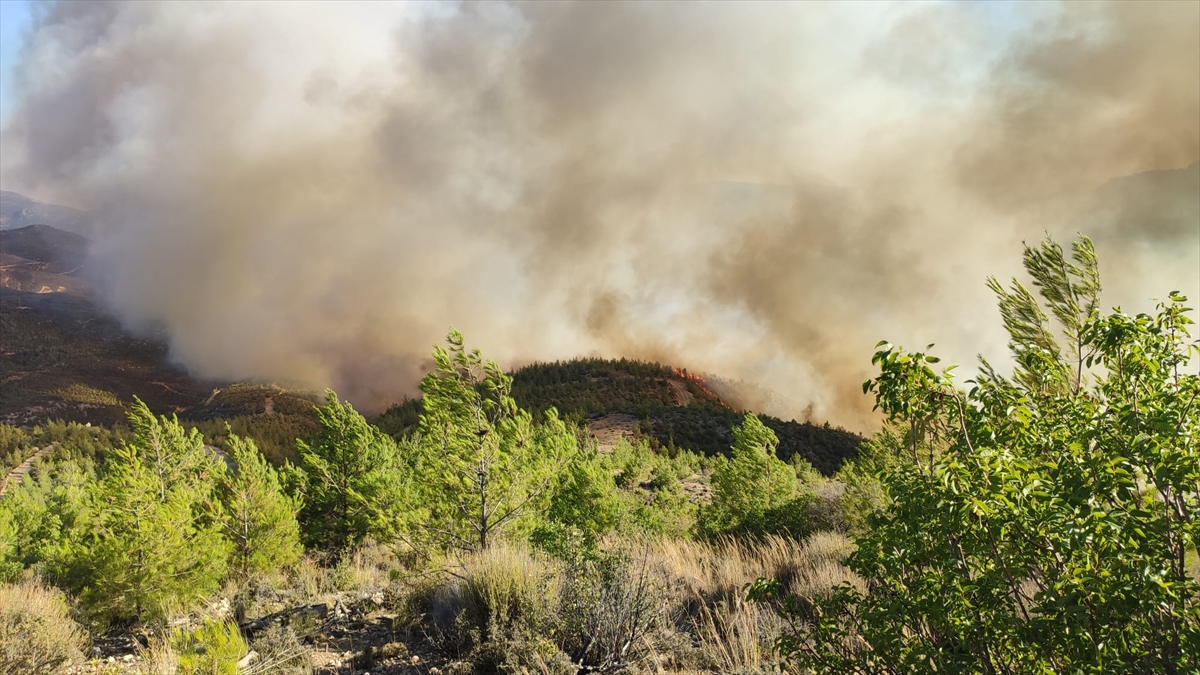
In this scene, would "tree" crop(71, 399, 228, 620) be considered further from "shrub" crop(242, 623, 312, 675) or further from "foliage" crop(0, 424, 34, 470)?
"foliage" crop(0, 424, 34, 470)

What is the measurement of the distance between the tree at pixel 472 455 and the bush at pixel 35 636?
5.03 metres

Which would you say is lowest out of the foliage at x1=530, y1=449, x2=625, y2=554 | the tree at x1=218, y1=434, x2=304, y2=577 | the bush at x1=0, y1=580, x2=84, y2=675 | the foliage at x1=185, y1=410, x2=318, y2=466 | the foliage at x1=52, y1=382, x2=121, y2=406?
the bush at x1=0, y1=580, x2=84, y2=675

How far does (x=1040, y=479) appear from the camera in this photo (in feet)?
7.93

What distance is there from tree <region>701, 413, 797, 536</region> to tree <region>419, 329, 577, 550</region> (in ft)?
23.8

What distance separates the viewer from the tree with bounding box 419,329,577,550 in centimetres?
982

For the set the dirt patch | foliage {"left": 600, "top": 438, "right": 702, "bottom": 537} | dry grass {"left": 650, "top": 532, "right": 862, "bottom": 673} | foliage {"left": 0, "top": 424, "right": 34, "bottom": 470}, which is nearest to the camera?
dry grass {"left": 650, "top": 532, "right": 862, "bottom": 673}

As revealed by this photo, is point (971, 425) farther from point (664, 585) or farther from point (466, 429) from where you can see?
point (466, 429)

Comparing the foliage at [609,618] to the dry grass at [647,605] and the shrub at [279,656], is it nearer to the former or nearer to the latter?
the dry grass at [647,605]

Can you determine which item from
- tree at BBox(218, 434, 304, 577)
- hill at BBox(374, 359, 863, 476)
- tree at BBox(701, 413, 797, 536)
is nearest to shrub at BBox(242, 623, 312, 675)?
tree at BBox(218, 434, 304, 577)

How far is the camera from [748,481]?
2089 centimetres

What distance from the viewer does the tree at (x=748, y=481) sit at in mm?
16703

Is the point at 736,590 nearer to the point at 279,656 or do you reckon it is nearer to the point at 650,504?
the point at 279,656

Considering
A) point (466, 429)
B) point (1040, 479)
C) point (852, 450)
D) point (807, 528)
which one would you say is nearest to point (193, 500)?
point (466, 429)

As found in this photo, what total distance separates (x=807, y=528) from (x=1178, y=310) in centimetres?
1252
